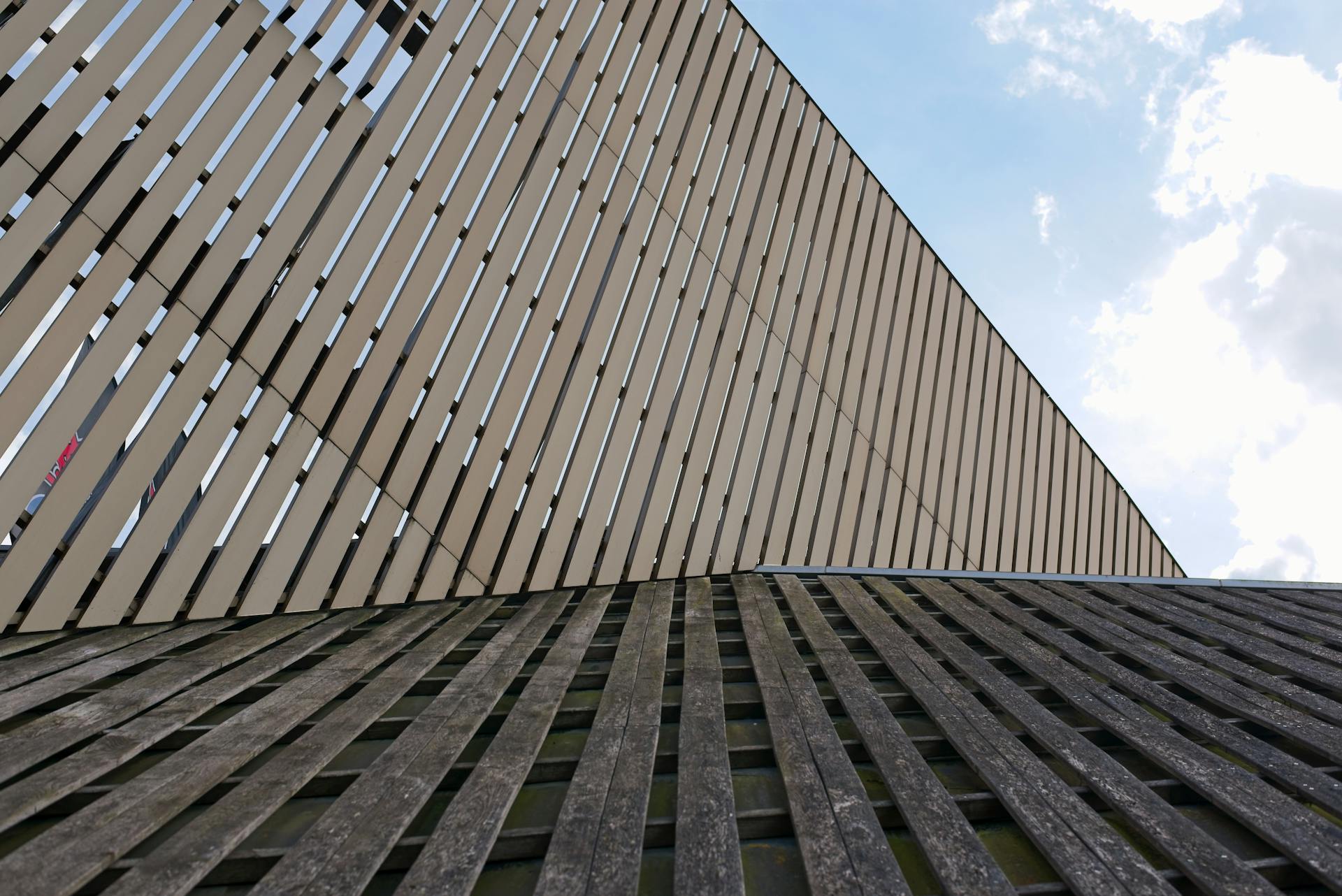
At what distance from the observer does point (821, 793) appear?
6.59 feet

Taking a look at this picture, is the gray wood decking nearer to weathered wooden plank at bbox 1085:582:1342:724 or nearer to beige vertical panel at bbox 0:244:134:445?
weathered wooden plank at bbox 1085:582:1342:724

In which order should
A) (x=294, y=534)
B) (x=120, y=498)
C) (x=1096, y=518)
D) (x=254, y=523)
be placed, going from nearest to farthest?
(x=120, y=498), (x=254, y=523), (x=294, y=534), (x=1096, y=518)

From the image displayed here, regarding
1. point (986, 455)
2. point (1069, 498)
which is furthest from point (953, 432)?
point (1069, 498)

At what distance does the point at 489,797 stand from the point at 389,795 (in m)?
0.27

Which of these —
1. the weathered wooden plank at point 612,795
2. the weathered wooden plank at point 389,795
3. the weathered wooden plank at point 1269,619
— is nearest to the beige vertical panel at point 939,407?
the weathered wooden plank at point 1269,619

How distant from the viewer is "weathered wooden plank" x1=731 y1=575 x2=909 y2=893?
5.31ft

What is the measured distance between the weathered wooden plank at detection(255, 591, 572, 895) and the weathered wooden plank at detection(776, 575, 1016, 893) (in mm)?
1272

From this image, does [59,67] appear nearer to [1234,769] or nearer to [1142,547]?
[1234,769]

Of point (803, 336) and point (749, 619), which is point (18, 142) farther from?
point (803, 336)

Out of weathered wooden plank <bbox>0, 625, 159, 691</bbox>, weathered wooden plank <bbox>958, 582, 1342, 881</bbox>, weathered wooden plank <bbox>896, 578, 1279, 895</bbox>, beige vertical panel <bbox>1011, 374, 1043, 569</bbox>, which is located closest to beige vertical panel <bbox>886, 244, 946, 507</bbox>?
beige vertical panel <bbox>1011, 374, 1043, 569</bbox>

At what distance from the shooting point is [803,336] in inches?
297

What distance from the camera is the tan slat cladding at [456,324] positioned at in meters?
3.96

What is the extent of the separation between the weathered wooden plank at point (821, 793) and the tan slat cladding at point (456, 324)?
2877 mm

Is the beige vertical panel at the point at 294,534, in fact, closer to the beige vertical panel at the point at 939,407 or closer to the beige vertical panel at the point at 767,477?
the beige vertical panel at the point at 767,477
